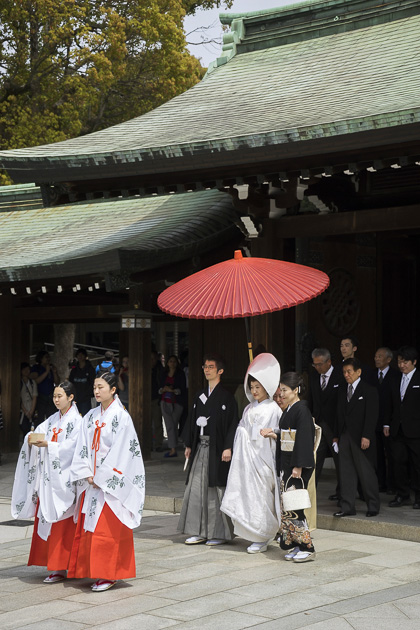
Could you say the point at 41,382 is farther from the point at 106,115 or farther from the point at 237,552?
the point at 106,115

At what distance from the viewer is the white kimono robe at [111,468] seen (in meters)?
6.33

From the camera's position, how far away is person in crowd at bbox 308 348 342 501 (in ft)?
30.1

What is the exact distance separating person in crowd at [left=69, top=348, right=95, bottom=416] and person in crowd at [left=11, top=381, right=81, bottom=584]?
7.76 m

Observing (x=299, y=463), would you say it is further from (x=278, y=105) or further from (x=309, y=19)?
(x=309, y=19)

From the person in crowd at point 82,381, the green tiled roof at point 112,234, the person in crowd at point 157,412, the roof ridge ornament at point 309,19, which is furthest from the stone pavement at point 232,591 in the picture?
the roof ridge ornament at point 309,19

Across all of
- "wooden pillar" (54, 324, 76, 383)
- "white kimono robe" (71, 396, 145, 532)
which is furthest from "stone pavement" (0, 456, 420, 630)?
"wooden pillar" (54, 324, 76, 383)

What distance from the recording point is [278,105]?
10.4 meters

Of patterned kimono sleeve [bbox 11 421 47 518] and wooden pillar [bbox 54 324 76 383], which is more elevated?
patterned kimono sleeve [bbox 11 421 47 518]

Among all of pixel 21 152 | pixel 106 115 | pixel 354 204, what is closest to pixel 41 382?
pixel 21 152

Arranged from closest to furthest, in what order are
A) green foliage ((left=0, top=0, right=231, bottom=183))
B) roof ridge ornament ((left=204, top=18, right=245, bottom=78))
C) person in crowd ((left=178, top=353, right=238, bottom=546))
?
person in crowd ((left=178, top=353, right=238, bottom=546)) < roof ridge ornament ((left=204, top=18, right=245, bottom=78)) < green foliage ((left=0, top=0, right=231, bottom=183))

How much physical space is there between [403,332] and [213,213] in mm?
2950

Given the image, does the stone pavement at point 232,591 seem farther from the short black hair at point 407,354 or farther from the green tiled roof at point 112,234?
the green tiled roof at point 112,234

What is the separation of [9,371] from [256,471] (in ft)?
25.8

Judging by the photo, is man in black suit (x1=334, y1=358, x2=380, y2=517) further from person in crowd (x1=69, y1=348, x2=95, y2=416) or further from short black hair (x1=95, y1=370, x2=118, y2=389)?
person in crowd (x1=69, y1=348, x2=95, y2=416)
